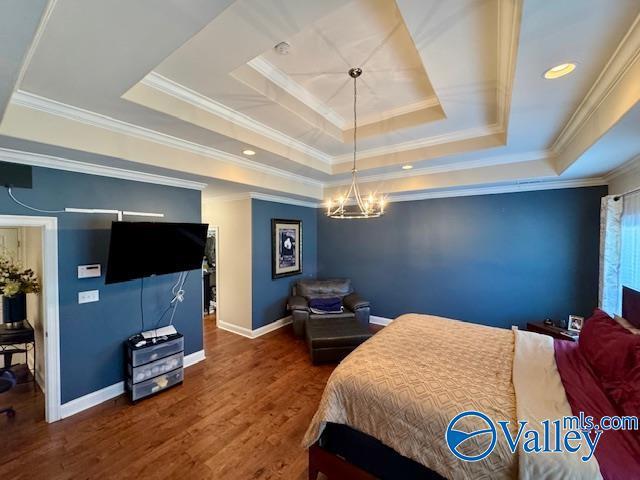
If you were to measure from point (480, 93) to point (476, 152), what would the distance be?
1107 millimetres

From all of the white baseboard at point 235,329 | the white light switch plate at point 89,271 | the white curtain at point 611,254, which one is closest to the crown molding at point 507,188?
the white curtain at point 611,254

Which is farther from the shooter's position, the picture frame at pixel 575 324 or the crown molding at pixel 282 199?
the crown molding at pixel 282 199

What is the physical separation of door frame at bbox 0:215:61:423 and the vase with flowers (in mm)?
580

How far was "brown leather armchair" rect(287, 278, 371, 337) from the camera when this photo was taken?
172 inches

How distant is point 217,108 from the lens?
243 centimetres

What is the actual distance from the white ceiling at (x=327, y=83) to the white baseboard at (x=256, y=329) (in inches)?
102

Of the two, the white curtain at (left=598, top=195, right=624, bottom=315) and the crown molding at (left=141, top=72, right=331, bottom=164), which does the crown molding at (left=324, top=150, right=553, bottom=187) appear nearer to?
the white curtain at (left=598, top=195, right=624, bottom=315)

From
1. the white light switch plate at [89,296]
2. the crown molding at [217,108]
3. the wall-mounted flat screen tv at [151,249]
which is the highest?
the crown molding at [217,108]

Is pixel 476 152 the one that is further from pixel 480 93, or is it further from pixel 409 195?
pixel 409 195

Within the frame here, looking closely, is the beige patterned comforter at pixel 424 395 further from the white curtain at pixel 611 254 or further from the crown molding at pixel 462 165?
the crown molding at pixel 462 165

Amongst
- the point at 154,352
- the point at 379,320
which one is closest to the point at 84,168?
the point at 154,352

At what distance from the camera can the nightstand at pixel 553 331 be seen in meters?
3.08

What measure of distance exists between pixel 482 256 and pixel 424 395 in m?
3.28

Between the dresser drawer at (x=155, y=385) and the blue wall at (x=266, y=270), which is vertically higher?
the blue wall at (x=266, y=270)
